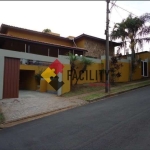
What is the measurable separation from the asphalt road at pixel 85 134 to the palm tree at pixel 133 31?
14300mm

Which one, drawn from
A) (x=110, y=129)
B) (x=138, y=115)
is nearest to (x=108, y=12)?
(x=138, y=115)

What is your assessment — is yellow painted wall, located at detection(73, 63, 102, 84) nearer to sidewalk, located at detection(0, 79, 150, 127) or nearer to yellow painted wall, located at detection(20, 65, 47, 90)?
sidewalk, located at detection(0, 79, 150, 127)

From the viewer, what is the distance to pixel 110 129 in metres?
5.71

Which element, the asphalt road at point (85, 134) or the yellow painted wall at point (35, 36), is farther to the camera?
the yellow painted wall at point (35, 36)

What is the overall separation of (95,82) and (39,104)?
803 cm

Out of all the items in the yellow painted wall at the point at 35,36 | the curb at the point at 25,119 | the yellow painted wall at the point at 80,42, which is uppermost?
the yellow painted wall at the point at 35,36

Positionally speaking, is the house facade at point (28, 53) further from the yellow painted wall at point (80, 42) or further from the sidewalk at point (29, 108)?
the sidewalk at point (29, 108)

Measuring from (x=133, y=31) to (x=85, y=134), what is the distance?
1758 centimetres

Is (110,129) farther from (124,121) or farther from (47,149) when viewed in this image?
(47,149)

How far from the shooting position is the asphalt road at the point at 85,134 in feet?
15.1

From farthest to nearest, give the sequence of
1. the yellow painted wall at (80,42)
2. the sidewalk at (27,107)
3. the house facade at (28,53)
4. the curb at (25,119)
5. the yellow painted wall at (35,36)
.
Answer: the yellow painted wall at (80,42) → the yellow painted wall at (35,36) → the house facade at (28,53) → the sidewalk at (27,107) → the curb at (25,119)

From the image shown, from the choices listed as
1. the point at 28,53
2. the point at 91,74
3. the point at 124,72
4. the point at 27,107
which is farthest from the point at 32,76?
the point at 27,107

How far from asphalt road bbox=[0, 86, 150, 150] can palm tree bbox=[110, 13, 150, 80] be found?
14300 mm

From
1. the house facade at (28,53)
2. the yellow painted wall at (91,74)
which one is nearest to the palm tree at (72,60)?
the house facade at (28,53)
